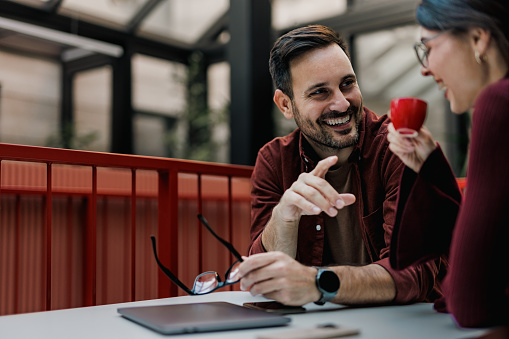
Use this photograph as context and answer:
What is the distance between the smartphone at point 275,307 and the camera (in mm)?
1093

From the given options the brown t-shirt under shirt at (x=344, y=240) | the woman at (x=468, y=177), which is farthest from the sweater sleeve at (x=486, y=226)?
the brown t-shirt under shirt at (x=344, y=240)

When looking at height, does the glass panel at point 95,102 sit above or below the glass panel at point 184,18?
below

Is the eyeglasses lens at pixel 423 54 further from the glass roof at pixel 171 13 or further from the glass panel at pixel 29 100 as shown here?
the glass panel at pixel 29 100

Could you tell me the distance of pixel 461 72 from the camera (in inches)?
38.6

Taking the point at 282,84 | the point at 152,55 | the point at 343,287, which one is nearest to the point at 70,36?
the point at 152,55

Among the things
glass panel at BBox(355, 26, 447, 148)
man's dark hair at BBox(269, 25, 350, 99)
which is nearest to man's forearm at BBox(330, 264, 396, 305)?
man's dark hair at BBox(269, 25, 350, 99)

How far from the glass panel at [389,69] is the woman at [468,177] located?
4.38m

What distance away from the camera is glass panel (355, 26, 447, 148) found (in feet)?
17.7

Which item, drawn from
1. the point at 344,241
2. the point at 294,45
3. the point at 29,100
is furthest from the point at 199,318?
the point at 29,100

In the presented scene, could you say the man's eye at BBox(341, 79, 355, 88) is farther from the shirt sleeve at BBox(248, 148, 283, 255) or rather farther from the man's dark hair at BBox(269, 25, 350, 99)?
the shirt sleeve at BBox(248, 148, 283, 255)

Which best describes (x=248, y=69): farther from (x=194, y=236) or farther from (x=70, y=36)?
(x=70, y=36)

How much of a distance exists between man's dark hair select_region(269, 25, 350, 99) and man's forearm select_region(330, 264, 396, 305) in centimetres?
82

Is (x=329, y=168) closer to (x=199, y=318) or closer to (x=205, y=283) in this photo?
(x=205, y=283)

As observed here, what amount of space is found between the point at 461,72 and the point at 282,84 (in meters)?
0.96
